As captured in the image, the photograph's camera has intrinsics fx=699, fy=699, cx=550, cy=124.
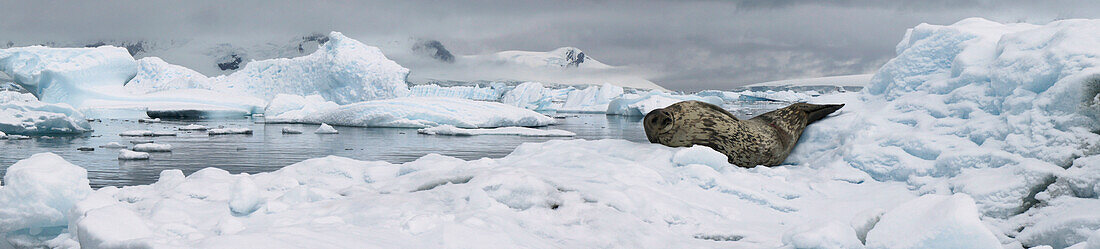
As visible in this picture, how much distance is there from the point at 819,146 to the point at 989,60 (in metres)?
1.48

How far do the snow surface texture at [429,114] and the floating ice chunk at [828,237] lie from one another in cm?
1845

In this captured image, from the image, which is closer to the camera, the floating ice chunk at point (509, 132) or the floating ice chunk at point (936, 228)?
the floating ice chunk at point (936, 228)

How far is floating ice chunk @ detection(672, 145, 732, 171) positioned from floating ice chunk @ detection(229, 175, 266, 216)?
2891 millimetres

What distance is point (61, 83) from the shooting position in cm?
2786

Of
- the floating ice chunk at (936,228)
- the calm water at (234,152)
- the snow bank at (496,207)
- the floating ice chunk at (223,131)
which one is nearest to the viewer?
the floating ice chunk at (936,228)

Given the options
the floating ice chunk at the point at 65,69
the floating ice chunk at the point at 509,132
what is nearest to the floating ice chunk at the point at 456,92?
the floating ice chunk at the point at 65,69

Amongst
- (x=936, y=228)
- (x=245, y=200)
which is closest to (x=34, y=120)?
(x=245, y=200)

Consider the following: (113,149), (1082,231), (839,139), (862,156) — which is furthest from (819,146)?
(113,149)

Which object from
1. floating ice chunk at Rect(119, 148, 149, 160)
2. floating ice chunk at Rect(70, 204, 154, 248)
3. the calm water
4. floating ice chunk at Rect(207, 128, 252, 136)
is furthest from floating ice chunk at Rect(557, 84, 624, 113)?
floating ice chunk at Rect(70, 204, 154, 248)

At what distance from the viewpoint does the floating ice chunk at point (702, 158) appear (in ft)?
16.7

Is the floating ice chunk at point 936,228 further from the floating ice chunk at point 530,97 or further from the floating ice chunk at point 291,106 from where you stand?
the floating ice chunk at point 530,97

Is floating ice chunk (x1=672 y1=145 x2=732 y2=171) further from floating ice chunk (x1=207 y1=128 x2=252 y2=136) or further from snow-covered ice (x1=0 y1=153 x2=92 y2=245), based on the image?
floating ice chunk (x1=207 y1=128 x2=252 y2=136)

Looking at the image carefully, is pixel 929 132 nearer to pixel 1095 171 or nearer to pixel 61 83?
pixel 1095 171

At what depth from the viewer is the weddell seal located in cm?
607
